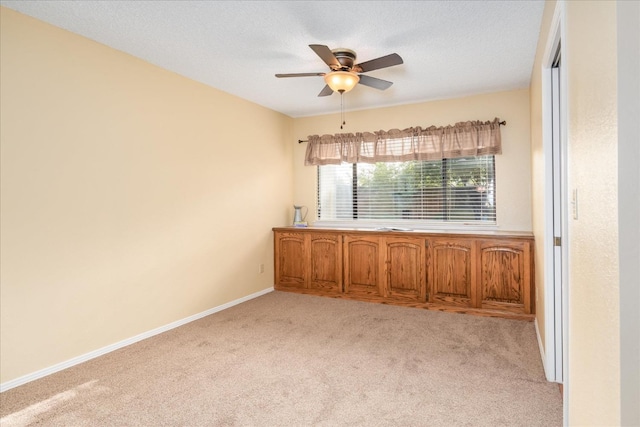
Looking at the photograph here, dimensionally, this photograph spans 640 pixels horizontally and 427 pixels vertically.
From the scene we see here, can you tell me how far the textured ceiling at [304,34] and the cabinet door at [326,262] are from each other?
1937 mm

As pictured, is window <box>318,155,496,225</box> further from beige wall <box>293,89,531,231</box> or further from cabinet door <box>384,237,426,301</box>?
cabinet door <box>384,237,426,301</box>

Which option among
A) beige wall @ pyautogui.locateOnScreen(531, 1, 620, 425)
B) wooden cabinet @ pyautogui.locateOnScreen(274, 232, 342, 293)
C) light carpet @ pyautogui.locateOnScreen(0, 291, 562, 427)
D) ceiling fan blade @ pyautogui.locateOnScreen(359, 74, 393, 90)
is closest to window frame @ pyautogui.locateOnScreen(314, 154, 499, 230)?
wooden cabinet @ pyautogui.locateOnScreen(274, 232, 342, 293)

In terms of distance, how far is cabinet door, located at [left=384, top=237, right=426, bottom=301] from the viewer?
13.6 ft

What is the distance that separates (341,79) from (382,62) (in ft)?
1.23

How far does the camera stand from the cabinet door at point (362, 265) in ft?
14.4

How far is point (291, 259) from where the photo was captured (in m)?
4.94

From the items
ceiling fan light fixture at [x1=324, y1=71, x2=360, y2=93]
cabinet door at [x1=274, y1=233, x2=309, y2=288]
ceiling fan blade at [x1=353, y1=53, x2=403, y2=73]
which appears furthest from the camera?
cabinet door at [x1=274, y1=233, x2=309, y2=288]

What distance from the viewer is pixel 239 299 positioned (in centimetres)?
442

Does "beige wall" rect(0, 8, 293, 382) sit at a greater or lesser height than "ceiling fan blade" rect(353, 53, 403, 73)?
lesser

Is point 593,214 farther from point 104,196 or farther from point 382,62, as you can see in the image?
point 104,196

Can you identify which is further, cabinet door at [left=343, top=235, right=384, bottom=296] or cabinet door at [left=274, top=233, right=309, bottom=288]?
cabinet door at [left=274, top=233, right=309, bottom=288]

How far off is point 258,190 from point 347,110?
1.67 m

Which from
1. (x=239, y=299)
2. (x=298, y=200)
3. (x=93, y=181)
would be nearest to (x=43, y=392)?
(x=93, y=181)

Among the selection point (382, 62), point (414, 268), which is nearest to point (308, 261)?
point (414, 268)
